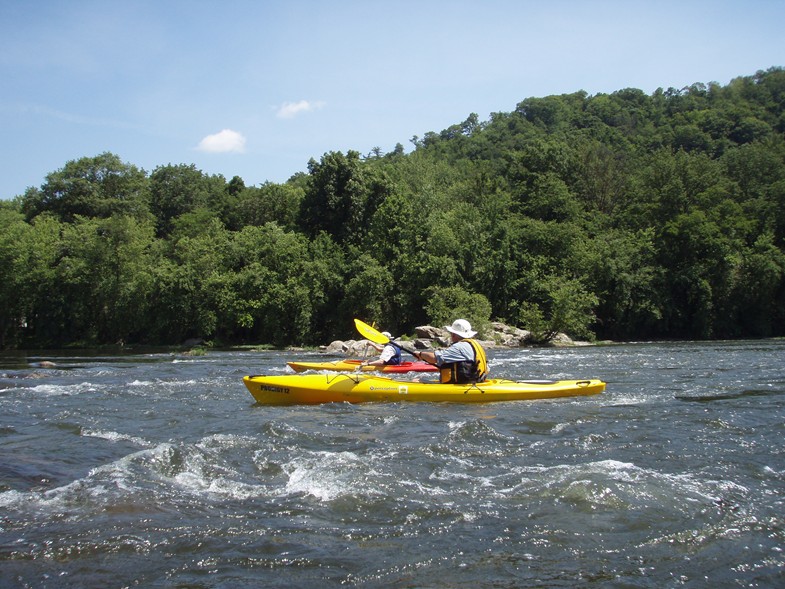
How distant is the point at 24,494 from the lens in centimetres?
520

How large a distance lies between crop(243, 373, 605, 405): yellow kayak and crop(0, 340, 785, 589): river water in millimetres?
558

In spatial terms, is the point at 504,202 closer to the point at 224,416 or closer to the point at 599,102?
the point at 224,416

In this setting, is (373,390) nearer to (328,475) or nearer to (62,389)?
(328,475)

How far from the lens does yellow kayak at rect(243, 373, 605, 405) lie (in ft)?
33.2

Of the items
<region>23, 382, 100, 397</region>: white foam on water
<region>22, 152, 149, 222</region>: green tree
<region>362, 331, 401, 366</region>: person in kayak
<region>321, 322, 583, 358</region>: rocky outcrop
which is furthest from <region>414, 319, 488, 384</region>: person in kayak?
<region>22, 152, 149, 222</region>: green tree

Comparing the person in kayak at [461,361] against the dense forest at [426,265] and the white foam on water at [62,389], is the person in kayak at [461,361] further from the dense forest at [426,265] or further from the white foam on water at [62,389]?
the dense forest at [426,265]

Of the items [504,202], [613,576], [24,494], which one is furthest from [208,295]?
[613,576]

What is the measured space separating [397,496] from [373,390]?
205 inches

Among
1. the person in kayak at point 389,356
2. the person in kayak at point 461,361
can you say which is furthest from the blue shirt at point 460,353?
the person in kayak at point 389,356

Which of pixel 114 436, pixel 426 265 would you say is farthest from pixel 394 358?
pixel 426 265

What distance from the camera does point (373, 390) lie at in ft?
34.0

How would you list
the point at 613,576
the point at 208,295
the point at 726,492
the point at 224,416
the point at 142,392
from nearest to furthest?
the point at 613,576, the point at 726,492, the point at 224,416, the point at 142,392, the point at 208,295

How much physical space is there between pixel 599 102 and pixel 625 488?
83439mm

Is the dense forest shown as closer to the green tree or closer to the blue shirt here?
the green tree
